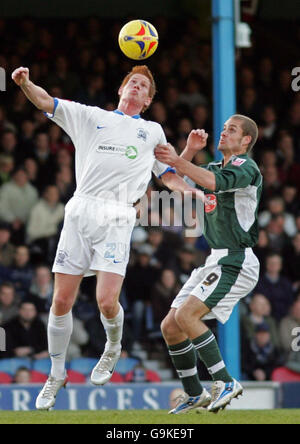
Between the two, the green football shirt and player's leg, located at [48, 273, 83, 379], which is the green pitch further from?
the green football shirt

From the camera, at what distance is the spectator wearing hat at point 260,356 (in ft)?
36.2

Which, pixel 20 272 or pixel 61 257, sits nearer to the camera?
pixel 61 257

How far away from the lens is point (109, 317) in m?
7.26

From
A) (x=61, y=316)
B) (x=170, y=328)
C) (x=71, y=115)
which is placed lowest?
(x=170, y=328)

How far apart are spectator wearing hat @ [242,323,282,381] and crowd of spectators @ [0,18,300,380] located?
12 millimetres

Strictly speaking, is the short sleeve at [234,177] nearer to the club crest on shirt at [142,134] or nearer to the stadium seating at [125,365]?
the club crest on shirt at [142,134]

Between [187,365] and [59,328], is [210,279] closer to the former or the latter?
[187,365]

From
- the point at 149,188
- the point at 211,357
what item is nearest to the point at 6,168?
the point at 149,188

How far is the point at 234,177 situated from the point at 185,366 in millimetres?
1591

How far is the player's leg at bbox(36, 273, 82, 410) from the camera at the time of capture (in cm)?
712

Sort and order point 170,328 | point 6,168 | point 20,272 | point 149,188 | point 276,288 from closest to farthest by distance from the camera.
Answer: point 170,328
point 20,272
point 276,288
point 6,168
point 149,188

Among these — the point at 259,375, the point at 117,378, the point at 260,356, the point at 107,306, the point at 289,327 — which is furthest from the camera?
the point at 289,327

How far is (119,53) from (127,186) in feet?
23.9

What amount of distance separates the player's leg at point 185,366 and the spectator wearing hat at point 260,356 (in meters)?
3.56
